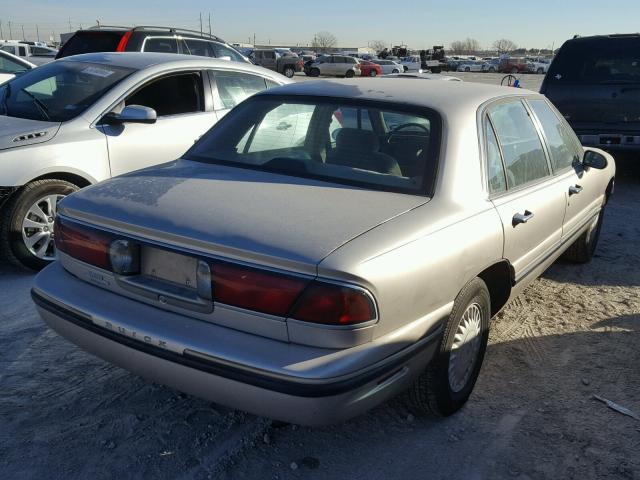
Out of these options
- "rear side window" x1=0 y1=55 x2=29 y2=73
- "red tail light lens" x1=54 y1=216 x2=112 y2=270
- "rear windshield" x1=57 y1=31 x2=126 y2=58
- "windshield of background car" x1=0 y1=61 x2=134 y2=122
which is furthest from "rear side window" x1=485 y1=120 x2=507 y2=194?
"rear side window" x1=0 y1=55 x2=29 y2=73

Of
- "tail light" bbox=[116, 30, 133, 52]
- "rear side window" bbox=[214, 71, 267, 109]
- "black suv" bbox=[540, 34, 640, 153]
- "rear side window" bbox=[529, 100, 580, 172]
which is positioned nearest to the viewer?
"rear side window" bbox=[529, 100, 580, 172]

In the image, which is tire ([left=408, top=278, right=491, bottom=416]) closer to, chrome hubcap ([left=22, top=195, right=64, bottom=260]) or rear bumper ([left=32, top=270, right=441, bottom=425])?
rear bumper ([left=32, top=270, right=441, bottom=425])

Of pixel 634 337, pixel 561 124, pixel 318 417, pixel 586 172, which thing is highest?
pixel 561 124

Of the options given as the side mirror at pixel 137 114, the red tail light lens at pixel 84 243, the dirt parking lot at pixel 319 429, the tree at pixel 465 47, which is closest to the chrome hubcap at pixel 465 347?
the dirt parking lot at pixel 319 429

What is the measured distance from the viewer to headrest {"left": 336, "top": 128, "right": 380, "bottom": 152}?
3.23m

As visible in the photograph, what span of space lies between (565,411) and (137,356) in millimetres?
2135

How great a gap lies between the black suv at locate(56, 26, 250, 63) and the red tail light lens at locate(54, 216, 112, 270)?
723 cm

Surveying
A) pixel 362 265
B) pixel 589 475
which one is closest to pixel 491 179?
pixel 362 265

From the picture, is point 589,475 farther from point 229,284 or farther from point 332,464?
point 229,284

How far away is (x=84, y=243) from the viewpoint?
9.04ft

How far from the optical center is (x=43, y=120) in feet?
16.3

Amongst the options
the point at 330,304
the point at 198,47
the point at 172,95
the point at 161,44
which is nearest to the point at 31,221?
the point at 172,95

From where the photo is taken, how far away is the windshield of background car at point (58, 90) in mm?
5098

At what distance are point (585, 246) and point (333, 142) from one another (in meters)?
3.00
